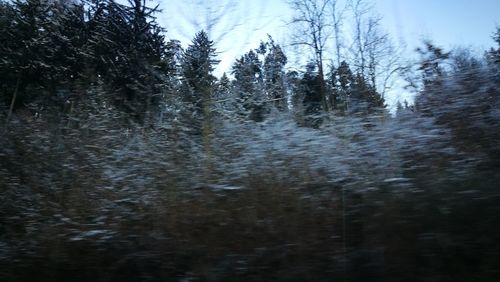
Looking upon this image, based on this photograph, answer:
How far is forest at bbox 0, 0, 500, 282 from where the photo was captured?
18.5 ft

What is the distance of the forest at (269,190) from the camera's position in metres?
5.64

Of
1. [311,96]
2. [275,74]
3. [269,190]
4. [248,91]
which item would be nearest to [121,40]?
[275,74]

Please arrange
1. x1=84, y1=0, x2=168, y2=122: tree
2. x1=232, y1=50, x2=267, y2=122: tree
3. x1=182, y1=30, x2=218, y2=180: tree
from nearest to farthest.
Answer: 1. x1=182, y1=30, x2=218, y2=180: tree
2. x1=232, y1=50, x2=267, y2=122: tree
3. x1=84, y1=0, x2=168, y2=122: tree

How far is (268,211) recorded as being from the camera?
670 centimetres

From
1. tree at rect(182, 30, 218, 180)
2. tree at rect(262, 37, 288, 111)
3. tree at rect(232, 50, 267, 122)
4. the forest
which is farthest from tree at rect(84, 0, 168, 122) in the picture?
the forest

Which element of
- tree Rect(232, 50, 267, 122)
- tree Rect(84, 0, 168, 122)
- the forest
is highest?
tree Rect(84, 0, 168, 122)

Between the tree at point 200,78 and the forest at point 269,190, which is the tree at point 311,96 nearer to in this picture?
the forest at point 269,190

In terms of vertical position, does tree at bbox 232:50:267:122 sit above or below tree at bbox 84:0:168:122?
below

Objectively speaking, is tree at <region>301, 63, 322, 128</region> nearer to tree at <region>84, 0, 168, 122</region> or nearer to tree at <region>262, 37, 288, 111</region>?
tree at <region>262, 37, 288, 111</region>

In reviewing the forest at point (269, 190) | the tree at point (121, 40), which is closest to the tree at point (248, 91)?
the forest at point (269, 190)

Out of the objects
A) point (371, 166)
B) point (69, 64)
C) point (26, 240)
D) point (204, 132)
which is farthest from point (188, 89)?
point (69, 64)

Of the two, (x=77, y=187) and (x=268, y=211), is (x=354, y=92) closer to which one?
(x=268, y=211)

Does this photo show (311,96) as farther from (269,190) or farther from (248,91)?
(269,190)

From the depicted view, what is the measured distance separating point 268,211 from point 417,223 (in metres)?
1.90
